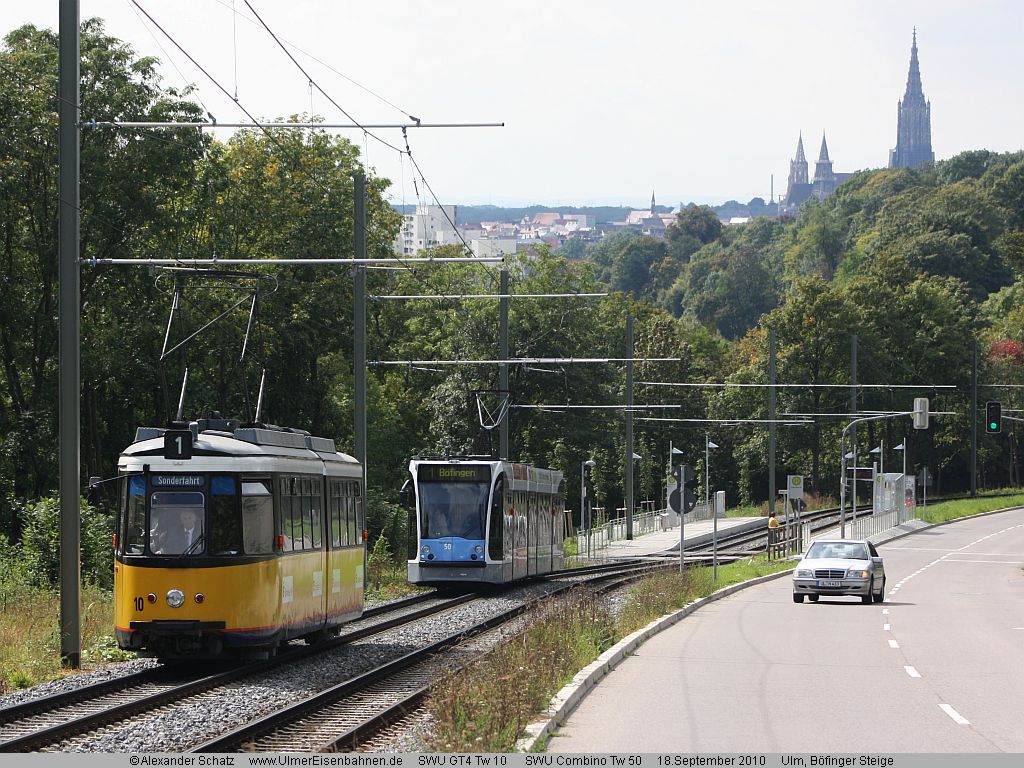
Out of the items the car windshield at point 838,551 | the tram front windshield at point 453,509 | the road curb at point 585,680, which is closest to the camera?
the road curb at point 585,680

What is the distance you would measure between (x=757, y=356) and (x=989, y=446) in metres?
18.0

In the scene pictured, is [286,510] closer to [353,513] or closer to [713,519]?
[353,513]

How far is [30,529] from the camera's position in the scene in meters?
30.6

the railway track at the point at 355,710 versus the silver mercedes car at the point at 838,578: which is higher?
the railway track at the point at 355,710

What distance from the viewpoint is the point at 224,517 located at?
61.9 ft

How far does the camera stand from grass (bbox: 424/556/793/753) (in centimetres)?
1147

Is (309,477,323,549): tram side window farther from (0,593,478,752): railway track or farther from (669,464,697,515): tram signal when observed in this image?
(669,464,697,515): tram signal

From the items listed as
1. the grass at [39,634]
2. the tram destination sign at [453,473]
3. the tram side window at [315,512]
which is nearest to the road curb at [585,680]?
the tram side window at [315,512]

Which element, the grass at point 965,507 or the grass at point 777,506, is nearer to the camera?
the grass at point 965,507

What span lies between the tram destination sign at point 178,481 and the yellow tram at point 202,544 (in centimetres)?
1

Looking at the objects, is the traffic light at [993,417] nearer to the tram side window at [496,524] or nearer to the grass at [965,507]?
the tram side window at [496,524]

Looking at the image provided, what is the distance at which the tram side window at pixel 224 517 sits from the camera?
18.8m

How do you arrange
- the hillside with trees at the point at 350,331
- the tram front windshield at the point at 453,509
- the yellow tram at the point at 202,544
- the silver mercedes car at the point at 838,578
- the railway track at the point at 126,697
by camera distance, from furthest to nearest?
the hillside with trees at the point at 350,331, the tram front windshield at the point at 453,509, the silver mercedes car at the point at 838,578, the yellow tram at the point at 202,544, the railway track at the point at 126,697

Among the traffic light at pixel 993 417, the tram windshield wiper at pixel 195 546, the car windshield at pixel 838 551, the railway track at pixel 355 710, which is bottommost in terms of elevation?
the car windshield at pixel 838 551
